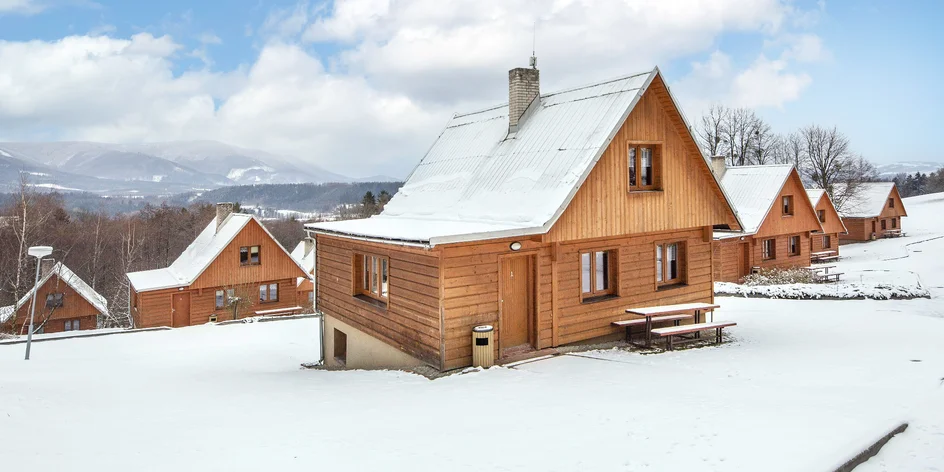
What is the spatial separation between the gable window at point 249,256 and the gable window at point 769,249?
30.0 m

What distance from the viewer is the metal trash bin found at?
12.5m

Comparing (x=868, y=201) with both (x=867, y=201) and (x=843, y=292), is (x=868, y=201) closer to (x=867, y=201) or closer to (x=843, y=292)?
(x=867, y=201)

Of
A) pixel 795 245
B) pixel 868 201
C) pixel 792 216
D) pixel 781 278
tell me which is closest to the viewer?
pixel 781 278

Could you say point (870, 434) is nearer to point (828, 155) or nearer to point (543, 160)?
point (543, 160)

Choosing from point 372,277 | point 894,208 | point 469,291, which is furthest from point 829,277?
point 894,208

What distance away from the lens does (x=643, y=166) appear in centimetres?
1517

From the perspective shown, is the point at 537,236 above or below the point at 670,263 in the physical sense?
above

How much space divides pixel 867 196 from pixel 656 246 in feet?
165

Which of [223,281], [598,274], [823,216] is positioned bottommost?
[223,281]

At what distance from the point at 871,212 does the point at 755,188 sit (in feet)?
85.6

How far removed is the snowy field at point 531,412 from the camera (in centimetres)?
754

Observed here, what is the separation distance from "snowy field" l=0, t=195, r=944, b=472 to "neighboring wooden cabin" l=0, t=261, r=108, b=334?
23.5m

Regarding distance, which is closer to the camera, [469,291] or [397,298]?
[469,291]

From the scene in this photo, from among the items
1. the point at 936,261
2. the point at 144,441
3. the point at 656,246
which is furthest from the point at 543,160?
the point at 936,261
